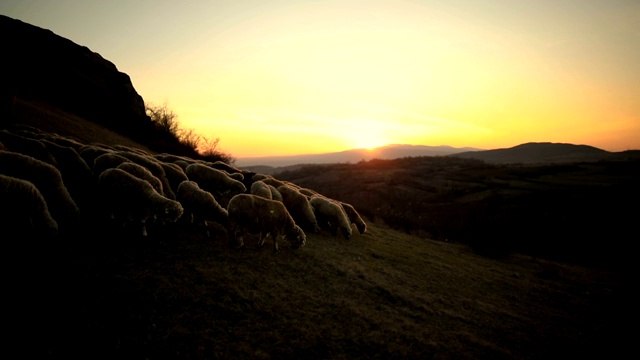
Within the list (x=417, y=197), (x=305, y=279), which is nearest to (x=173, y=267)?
(x=305, y=279)

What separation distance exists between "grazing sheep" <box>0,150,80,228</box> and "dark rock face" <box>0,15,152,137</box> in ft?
54.6

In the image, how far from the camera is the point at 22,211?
13.6 feet

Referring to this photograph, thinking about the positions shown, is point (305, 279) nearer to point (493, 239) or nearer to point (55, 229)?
point (55, 229)

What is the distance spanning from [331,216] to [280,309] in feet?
20.1

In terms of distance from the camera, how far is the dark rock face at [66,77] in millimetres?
17859

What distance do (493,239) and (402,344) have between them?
16.8m

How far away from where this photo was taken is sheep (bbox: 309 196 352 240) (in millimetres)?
10797

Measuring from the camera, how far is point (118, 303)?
3.99 m

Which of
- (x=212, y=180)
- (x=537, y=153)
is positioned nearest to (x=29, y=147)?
(x=212, y=180)

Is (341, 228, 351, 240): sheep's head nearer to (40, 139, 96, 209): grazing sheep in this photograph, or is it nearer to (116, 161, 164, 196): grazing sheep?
(116, 161, 164, 196): grazing sheep

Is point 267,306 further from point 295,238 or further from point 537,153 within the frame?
point 537,153

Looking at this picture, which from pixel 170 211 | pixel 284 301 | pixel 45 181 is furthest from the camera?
pixel 170 211

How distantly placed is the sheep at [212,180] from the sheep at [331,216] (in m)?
3.04

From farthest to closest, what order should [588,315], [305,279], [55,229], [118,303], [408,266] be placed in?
[408,266], [588,315], [305,279], [55,229], [118,303]
